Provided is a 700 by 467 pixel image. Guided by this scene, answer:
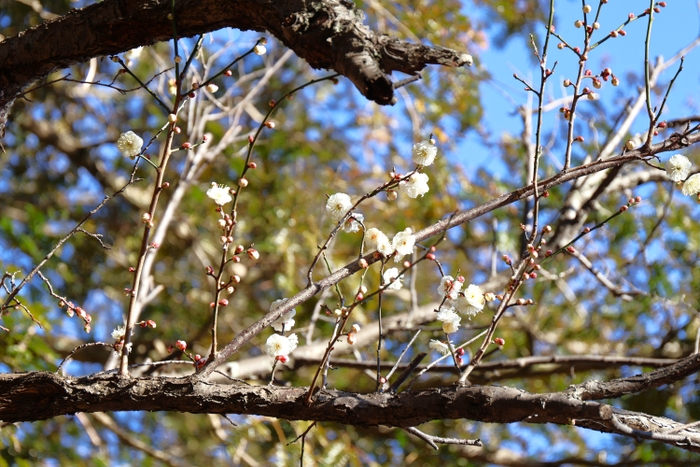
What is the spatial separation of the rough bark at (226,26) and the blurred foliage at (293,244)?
1.63 meters

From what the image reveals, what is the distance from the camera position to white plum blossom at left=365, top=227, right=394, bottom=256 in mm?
1412

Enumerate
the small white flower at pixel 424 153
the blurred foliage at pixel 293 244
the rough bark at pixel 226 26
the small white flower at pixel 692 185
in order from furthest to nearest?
the blurred foliage at pixel 293 244 → the small white flower at pixel 692 185 → the small white flower at pixel 424 153 → the rough bark at pixel 226 26

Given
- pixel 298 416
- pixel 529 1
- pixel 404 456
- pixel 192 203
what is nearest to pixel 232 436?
pixel 404 456

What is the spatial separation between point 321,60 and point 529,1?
373cm

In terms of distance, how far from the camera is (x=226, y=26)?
4.25ft

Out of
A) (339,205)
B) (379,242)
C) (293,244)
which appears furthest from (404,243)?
(293,244)

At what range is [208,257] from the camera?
4238 millimetres

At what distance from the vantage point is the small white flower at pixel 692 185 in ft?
4.80

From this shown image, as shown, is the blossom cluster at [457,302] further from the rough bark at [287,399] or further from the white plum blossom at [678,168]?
the white plum blossom at [678,168]

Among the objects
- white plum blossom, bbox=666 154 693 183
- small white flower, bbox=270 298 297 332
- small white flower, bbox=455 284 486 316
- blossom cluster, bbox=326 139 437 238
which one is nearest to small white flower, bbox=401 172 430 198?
blossom cluster, bbox=326 139 437 238

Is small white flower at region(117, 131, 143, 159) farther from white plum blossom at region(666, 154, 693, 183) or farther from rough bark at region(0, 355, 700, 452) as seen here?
white plum blossom at region(666, 154, 693, 183)

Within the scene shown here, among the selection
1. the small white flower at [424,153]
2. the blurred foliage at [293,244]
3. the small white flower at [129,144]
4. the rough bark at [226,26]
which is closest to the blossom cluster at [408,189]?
the small white flower at [424,153]

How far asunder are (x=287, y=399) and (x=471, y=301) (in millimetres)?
441

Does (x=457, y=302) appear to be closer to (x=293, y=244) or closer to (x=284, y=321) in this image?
(x=284, y=321)
